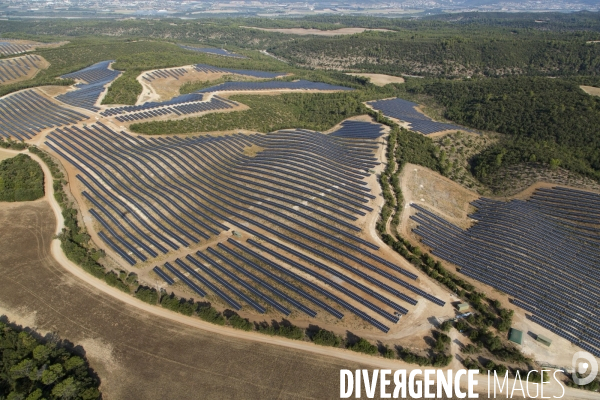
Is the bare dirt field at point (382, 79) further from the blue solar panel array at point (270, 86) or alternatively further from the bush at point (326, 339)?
the bush at point (326, 339)

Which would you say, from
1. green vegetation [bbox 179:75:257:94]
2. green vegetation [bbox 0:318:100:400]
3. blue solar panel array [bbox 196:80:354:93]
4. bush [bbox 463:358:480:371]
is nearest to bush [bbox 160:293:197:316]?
green vegetation [bbox 0:318:100:400]

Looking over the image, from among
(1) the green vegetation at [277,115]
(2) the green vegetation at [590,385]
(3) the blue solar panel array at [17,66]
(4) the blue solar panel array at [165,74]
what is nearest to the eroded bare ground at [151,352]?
(2) the green vegetation at [590,385]

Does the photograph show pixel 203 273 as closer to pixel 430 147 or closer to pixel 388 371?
pixel 388 371

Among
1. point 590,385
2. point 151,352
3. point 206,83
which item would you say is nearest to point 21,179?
point 151,352

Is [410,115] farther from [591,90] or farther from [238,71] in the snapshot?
[238,71]

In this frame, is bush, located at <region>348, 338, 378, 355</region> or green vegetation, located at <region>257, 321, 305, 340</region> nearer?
bush, located at <region>348, 338, 378, 355</region>

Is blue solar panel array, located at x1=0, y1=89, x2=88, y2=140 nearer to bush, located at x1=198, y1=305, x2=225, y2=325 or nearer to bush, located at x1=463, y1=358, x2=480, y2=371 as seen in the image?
bush, located at x1=198, y1=305, x2=225, y2=325

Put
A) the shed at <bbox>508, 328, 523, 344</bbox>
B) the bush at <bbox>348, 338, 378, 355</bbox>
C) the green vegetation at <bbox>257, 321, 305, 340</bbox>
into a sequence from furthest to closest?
1. the shed at <bbox>508, 328, 523, 344</bbox>
2. the green vegetation at <bbox>257, 321, 305, 340</bbox>
3. the bush at <bbox>348, 338, 378, 355</bbox>
